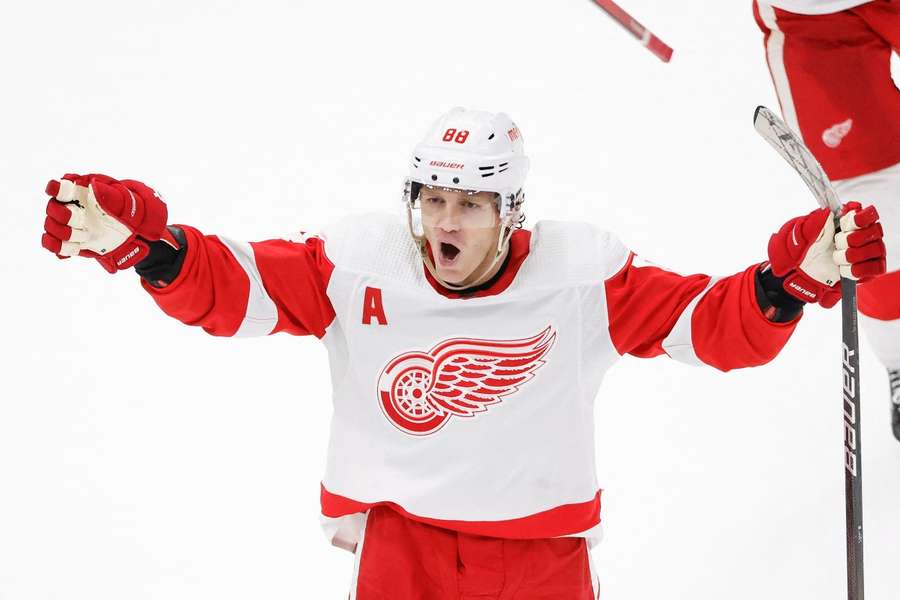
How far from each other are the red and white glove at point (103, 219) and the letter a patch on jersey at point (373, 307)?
17.5 inches

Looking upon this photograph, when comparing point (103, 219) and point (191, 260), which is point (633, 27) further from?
Result: point (103, 219)

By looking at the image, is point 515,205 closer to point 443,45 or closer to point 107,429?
point 107,429

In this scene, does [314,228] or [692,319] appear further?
[314,228]

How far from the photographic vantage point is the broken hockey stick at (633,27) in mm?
3438

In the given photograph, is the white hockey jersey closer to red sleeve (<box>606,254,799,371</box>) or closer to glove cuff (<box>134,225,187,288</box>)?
red sleeve (<box>606,254,799,371</box>)

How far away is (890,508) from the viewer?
11.0ft

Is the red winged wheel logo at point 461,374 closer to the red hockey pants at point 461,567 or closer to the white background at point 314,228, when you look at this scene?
the red hockey pants at point 461,567

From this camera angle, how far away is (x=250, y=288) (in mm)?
2580

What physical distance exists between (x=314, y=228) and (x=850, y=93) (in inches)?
83.9

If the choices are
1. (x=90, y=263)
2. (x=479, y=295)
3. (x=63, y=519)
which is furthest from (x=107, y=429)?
(x=479, y=295)

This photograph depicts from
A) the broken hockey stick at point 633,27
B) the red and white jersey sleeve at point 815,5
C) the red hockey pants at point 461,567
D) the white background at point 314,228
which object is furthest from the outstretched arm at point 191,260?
the red and white jersey sleeve at point 815,5

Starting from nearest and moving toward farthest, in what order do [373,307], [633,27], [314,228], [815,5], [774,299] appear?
[774,299]
[373,307]
[815,5]
[633,27]
[314,228]

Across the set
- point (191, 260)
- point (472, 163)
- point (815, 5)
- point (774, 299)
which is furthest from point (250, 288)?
point (815, 5)

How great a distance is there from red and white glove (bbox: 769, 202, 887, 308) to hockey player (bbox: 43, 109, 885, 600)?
18cm
